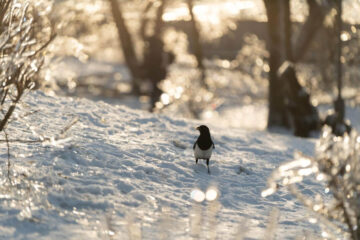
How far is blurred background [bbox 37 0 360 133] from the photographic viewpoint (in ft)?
55.2

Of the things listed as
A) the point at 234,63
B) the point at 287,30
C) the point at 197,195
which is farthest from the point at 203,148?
the point at 234,63

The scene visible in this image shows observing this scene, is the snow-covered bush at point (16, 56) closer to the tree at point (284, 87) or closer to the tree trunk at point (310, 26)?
the tree at point (284, 87)

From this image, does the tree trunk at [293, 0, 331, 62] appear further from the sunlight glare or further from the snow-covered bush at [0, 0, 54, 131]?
the snow-covered bush at [0, 0, 54, 131]

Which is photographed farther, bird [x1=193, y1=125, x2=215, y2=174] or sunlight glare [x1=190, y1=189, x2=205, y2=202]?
bird [x1=193, y1=125, x2=215, y2=174]

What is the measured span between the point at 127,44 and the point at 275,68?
10.6 m

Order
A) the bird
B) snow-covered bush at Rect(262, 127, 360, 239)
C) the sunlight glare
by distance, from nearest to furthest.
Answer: snow-covered bush at Rect(262, 127, 360, 239)
the sunlight glare
the bird

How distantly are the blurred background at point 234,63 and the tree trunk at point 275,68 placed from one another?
0.03 m

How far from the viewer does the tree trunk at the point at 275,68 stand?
16.7m

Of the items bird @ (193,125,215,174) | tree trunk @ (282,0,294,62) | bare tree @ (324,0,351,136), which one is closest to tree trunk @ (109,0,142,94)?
tree trunk @ (282,0,294,62)

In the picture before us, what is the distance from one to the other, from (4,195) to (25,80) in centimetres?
117

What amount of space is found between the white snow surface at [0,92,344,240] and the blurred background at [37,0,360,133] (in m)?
5.72

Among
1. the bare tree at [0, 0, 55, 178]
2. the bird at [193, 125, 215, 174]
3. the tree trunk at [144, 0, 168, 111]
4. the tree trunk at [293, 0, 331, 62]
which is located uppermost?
the tree trunk at [293, 0, 331, 62]

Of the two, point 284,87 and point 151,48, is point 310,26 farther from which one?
point 151,48

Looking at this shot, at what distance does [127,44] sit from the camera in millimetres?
26000
